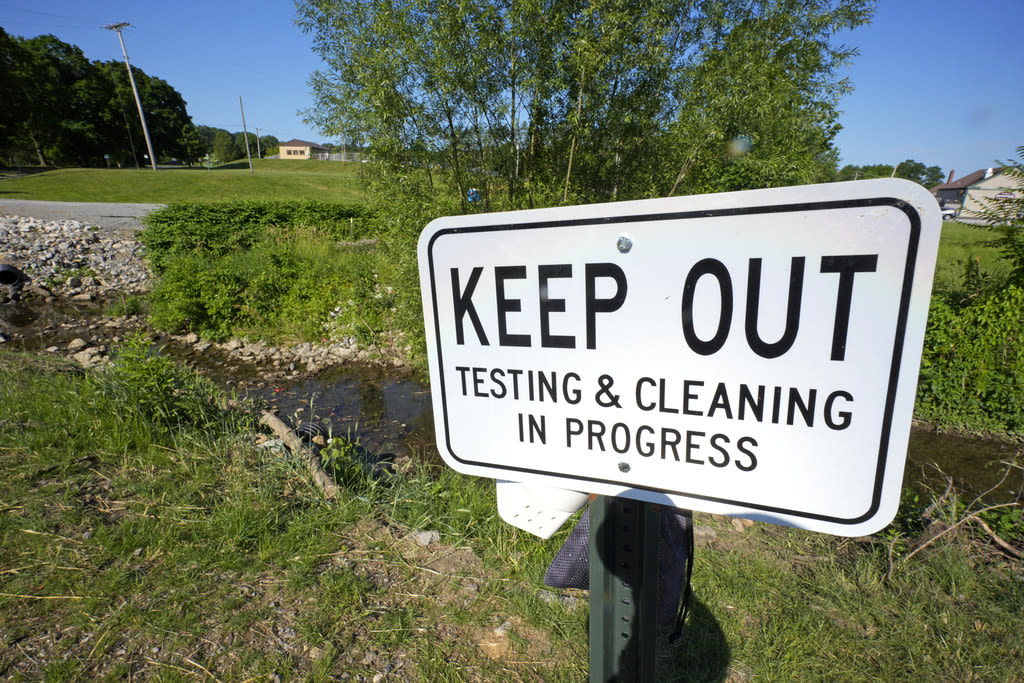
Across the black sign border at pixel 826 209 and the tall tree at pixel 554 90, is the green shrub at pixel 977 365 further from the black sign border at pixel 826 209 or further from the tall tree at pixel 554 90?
the black sign border at pixel 826 209

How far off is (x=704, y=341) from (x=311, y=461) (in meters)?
3.44

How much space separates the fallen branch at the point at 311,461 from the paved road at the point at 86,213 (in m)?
17.4

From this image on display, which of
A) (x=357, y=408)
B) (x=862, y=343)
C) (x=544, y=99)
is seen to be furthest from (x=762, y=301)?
(x=357, y=408)

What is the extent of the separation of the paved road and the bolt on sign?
69.3ft

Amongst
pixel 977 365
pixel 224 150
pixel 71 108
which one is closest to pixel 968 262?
pixel 977 365

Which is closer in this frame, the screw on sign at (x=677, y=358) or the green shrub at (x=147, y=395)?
the screw on sign at (x=677, y=358)

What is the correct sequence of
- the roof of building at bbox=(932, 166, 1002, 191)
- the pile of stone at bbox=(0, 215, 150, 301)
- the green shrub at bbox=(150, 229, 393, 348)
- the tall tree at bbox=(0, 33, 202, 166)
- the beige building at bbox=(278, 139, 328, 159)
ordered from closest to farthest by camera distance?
1. the green shrub at bbox=(150, 229, 393, 348)
2. the pile of stone at bbox=(0, 215, 150, 301)
3. the tall tree at bbox=(0, 33, 202, 166)
4. the roof of building at bbox=(932, 166, 1002, 191)
5. the beige building at bbox=(278, 139, 328, 159)

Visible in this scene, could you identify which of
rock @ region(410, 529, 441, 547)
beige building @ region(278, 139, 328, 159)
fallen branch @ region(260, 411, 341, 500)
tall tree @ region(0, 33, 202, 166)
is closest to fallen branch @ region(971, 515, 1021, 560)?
rock @ region(410, 529, 441, 547)

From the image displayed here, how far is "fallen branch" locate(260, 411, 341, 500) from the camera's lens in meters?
3.36

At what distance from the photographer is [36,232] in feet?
50.4

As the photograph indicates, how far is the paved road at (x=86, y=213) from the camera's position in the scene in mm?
17609

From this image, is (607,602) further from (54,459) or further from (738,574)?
(54,459)

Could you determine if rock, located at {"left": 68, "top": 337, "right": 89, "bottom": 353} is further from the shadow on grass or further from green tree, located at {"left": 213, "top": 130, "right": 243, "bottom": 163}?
green tree, located at {"left": 213, "top": 130, "right": 243, "bottom": 163}

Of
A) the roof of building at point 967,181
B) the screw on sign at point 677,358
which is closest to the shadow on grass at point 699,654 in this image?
the screw on sign at point 677,358
